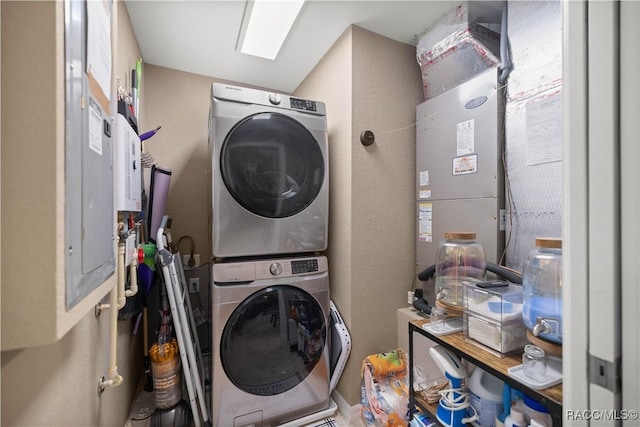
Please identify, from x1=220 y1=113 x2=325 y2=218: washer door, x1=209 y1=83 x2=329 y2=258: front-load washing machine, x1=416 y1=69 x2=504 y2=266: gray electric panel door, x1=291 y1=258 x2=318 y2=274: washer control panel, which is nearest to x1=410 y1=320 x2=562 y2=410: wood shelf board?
x1=416 y1=69 x2=504 y2=266: gray electric panel door

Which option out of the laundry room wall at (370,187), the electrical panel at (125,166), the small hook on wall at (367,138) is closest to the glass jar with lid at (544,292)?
the laundry room wall at (370,187)

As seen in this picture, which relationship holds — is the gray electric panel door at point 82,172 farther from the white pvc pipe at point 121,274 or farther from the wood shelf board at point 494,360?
the wood shelf board at point 494,360

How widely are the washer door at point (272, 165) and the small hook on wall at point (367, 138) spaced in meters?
0.28

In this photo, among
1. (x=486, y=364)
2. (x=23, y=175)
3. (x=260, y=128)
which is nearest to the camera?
(x=23, y=175)

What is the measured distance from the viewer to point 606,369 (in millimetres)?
501

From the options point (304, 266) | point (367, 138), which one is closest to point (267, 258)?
point (304, 266)

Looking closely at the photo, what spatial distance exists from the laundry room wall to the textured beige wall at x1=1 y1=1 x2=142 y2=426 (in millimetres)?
1217

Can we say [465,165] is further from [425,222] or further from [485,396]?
[485,396]

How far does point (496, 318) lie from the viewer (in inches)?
32.0

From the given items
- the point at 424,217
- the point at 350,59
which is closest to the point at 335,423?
the point at 424,217

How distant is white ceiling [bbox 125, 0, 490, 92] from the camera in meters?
1.46

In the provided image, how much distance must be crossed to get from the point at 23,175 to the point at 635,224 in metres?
1.07

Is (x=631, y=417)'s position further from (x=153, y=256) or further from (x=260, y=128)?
(x=153, y=256)

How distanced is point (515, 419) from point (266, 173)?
1453 mm
